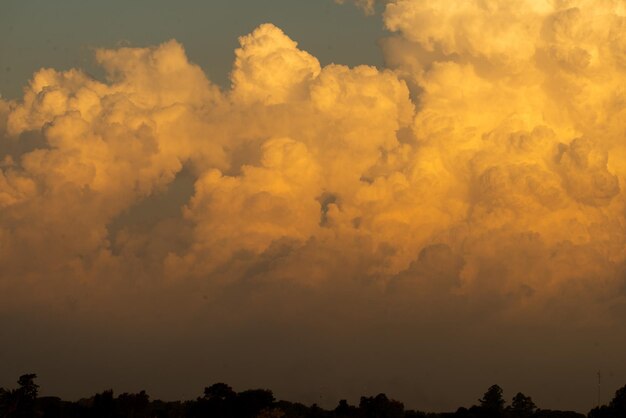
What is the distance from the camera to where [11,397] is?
187750mm

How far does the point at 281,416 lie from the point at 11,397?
44241 millimetres

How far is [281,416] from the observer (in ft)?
643
